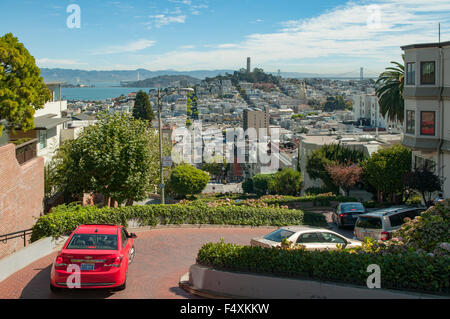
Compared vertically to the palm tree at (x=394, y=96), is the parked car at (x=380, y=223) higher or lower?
lower

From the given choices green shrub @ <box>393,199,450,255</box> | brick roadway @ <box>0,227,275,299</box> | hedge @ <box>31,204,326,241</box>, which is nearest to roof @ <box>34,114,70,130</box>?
hedge @ <box>31,204,326,241</box>

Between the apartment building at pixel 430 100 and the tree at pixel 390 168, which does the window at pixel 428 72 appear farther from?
the tree at pixel 390 168

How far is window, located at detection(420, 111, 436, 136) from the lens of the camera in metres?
28.0

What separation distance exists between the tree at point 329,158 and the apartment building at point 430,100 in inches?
540

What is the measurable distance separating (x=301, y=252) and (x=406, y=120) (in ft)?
72.7

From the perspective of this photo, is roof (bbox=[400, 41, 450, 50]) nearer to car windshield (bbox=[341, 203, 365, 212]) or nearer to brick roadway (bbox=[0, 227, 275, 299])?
car windshield (bbox=[341, 203, 365, 212])

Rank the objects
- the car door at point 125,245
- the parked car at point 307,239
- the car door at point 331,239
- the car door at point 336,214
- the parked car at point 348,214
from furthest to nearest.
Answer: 1. the car door at point 336,214
2. the parked car at point 348,214
3. the car door at point 331,239
4. the parked car at point 307,239
5. the car door at point 125,245

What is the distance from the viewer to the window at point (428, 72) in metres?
27.3

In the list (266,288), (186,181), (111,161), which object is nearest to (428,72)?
(111,161)

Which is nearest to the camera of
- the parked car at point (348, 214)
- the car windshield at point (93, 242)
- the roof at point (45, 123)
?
the car windshield at point (93, 242)

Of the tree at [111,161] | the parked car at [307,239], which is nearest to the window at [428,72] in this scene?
the tree at [111,161]
